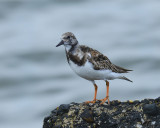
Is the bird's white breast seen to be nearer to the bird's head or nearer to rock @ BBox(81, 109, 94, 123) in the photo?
the bird's head

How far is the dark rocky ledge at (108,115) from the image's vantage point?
229 inches

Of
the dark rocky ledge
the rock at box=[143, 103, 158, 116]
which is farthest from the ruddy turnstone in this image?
the rock at box=[143, 103, 158, 116]

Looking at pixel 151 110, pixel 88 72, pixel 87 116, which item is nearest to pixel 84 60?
pixel 88 72

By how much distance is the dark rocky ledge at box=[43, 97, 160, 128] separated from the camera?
19.1 ft

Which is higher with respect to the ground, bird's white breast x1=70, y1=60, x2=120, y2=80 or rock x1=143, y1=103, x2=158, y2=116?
bird's white breast x1=70, y1=60, x2=120, y2=80

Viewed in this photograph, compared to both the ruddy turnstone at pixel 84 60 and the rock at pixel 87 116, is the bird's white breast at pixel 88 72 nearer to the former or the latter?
the ruddy turnstone at pixel 84 60

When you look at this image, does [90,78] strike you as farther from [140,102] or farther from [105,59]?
[140,102]

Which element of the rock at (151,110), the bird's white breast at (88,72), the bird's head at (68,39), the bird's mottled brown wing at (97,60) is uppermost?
the bird's head at (68,39)

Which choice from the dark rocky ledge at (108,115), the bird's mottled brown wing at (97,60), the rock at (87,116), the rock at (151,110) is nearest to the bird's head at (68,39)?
the bird's mottled brown wing at (97,60)

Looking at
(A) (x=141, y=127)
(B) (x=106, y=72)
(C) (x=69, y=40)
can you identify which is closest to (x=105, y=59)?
(B) (x=106, y=72)

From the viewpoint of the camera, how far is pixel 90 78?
6.92 m

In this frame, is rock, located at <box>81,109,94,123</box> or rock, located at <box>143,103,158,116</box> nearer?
rock, located at <box>143,103,158,116</box>

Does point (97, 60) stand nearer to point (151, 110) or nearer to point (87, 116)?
point (87, 116)

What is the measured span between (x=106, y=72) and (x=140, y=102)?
96cm
